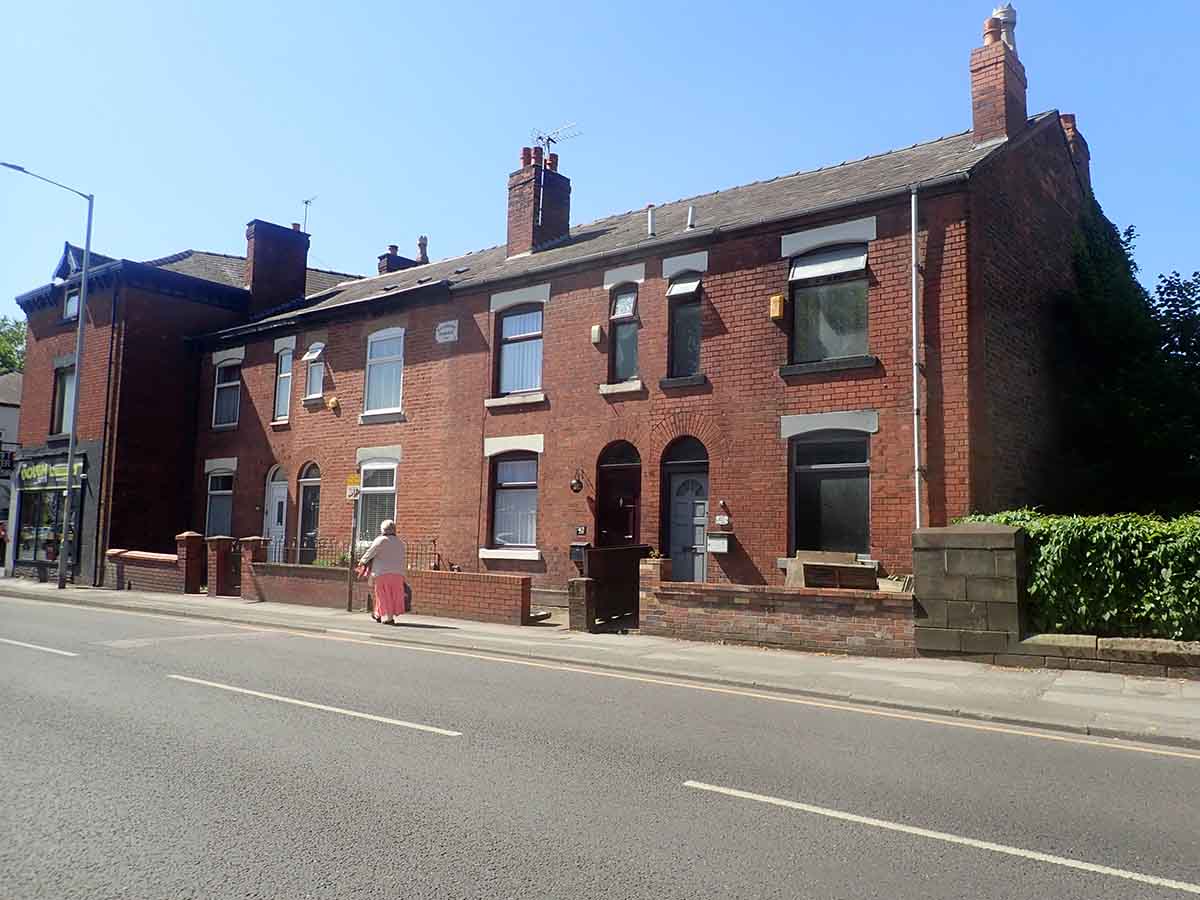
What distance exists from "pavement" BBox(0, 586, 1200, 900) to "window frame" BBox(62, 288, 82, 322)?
20.8m

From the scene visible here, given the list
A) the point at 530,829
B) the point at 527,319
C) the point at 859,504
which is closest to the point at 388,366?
the point at 527,319

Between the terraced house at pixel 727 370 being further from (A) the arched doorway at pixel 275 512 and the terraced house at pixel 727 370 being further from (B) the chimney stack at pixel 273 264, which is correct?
(B) the chimney stack at pixel 273 264

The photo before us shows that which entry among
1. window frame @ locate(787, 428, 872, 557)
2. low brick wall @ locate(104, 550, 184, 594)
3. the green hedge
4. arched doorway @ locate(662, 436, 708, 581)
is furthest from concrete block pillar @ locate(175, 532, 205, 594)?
the green hedge

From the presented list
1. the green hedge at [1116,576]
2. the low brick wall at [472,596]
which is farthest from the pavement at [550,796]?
the low brick wall at [472,596]

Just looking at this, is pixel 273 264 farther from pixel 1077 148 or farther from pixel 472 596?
pixel 1077 148

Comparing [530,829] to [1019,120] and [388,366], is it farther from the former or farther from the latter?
[388,366]

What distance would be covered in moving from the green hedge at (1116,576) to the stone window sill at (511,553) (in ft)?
30.4

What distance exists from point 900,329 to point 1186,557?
5.31 m

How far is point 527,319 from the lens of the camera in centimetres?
1855

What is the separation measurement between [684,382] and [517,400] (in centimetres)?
394

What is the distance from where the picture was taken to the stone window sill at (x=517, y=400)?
17.9m

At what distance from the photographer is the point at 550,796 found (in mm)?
5191

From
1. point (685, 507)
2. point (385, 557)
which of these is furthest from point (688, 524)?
point (385, 557)

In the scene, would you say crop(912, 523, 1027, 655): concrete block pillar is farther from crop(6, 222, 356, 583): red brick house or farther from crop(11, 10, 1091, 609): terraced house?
crop(6, 222, 356, 583): red brick house
